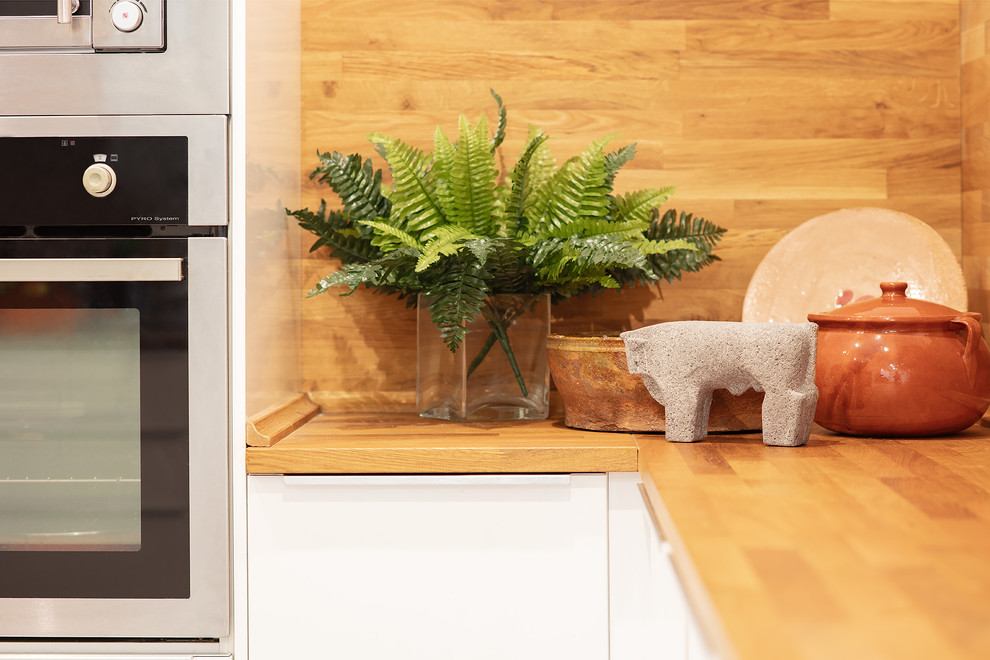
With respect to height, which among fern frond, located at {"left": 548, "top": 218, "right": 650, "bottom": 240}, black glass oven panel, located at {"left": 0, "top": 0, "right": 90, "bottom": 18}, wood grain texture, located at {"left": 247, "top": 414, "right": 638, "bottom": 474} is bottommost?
wood grain texture, located at {"left": 247, "top": 414, "right": 638, "bottom": 474}

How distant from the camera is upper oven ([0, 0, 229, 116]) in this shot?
42.9 inches

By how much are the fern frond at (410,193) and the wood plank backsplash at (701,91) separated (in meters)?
0.25

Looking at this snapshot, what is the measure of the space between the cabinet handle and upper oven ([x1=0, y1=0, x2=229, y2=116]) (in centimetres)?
53

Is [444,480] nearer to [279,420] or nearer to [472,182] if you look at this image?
[279,420]

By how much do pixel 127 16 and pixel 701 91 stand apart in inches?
38.9

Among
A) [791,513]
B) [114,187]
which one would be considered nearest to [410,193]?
[114,187]

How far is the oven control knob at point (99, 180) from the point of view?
3.56ft

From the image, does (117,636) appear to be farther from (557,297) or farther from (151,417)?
(557,297)

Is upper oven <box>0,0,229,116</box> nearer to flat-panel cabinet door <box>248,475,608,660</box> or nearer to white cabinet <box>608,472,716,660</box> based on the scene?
flat-panel cabinet door <box>248,475,608,660</box>

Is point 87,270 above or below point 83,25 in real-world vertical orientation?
below

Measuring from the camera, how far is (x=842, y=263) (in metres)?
1.43

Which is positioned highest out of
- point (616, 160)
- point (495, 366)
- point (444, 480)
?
point (616, 160)

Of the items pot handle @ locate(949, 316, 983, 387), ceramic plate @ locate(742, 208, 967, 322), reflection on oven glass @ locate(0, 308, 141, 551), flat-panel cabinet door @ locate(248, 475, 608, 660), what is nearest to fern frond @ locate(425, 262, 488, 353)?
flat-panel cabinet door @ locate(248, 475, 608, 660)

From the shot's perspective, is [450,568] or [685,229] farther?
[685,229]
